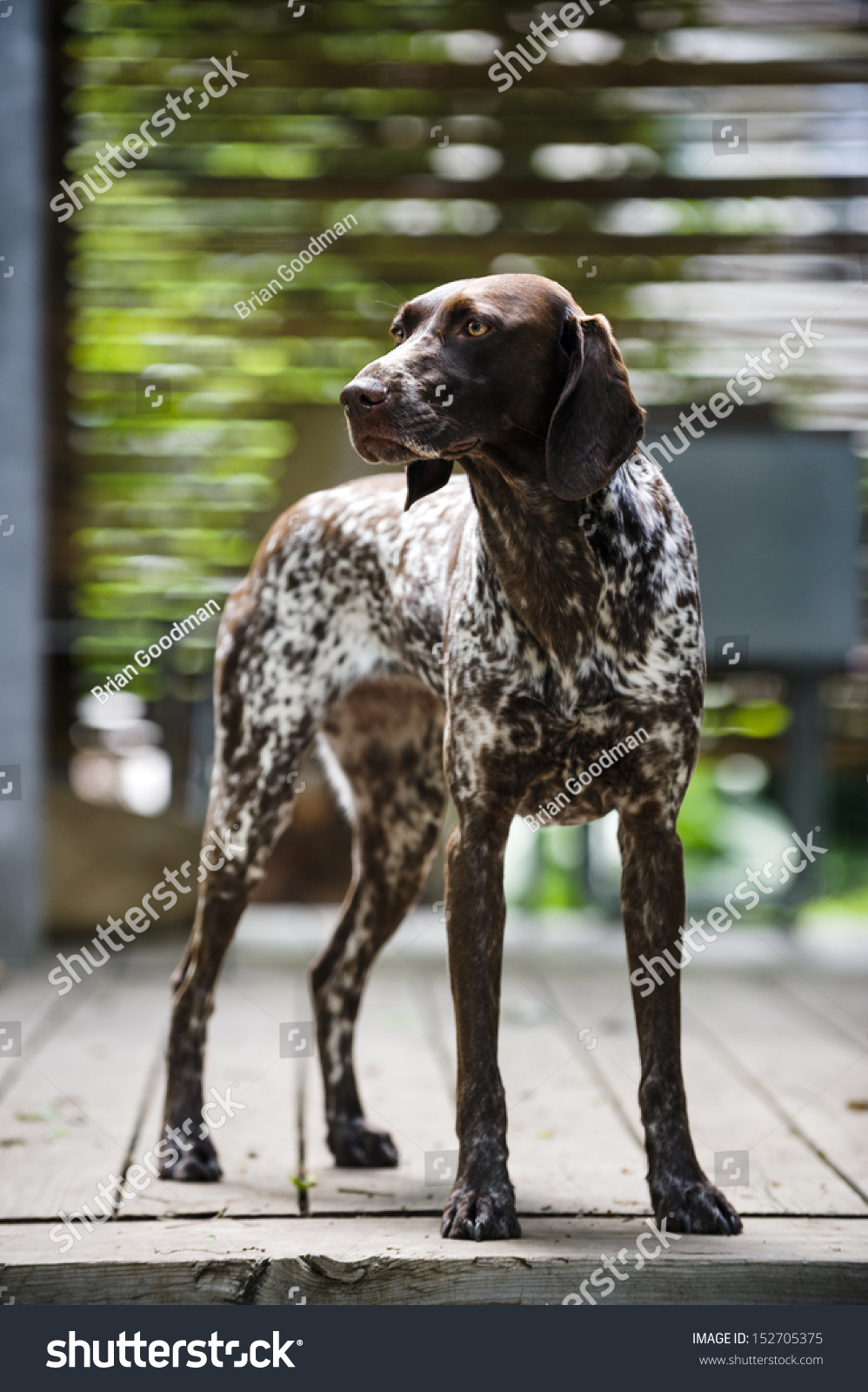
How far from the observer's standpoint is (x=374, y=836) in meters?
3.13

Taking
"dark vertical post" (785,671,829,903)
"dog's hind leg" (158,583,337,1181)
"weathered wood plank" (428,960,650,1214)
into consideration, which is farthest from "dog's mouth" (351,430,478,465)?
"dark vertical post" (785,671,829,903)

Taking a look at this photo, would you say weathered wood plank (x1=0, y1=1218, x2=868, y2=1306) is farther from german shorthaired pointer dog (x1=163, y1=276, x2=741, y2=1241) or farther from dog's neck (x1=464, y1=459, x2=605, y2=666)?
dog's neck (x1=464, y1=459, x2=605, y2=666)

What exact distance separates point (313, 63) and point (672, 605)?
152 inches

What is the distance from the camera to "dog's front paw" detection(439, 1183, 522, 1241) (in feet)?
7.68

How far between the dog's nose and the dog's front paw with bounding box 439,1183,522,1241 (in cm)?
126

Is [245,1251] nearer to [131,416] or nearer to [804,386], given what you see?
[131,416]

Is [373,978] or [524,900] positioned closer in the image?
[373,978]

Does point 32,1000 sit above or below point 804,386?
below

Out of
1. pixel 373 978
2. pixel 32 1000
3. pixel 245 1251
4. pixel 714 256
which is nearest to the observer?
pixel 245 1251

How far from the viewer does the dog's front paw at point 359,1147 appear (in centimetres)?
297

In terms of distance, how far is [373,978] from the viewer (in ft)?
16.0

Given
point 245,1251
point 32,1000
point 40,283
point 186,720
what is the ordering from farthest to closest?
point 186,720 → point 40,283 → point 32,1000 → point 245,1251

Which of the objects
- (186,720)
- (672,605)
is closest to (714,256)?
(186,720)

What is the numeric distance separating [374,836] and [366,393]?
4.07ft
